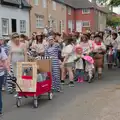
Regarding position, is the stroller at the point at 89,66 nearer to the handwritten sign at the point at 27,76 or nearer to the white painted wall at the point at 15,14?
the handwritten sign at the point at 27,76

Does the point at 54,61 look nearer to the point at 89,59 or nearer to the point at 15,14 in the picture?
the point at 89,59

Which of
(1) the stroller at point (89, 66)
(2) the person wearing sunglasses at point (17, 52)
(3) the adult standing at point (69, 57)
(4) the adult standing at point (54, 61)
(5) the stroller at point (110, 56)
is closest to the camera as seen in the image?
(2) the person wearing sunglasses at point (17, 52)

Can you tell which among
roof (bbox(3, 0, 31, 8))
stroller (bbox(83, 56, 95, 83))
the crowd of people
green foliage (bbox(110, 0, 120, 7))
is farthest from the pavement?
roof (bbox(3, 0, 31, 8))

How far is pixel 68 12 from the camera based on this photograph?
63.4 m

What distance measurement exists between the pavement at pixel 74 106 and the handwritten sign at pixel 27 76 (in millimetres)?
491

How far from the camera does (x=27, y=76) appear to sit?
9.44m

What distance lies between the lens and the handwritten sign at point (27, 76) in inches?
368

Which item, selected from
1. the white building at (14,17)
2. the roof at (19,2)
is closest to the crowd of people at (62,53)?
the white building at (14,17)

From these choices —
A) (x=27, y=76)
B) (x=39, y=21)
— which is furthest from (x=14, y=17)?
(x=27, y=76)

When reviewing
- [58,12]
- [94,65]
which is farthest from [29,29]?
[94,65]

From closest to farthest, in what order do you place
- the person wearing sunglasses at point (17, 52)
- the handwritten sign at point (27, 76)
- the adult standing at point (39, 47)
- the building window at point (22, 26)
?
the handwritten sign at point (27, 76)
the person wearing sunglasses at point (17, 52)
the adult standing at point (39, 47)
the building window at point (22, 26)

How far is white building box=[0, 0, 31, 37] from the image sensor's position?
31231 mm

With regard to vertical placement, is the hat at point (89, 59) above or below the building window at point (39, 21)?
below

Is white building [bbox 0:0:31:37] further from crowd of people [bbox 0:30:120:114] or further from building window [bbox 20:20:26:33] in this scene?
crowd of people [bbox 0:30:120:114]
